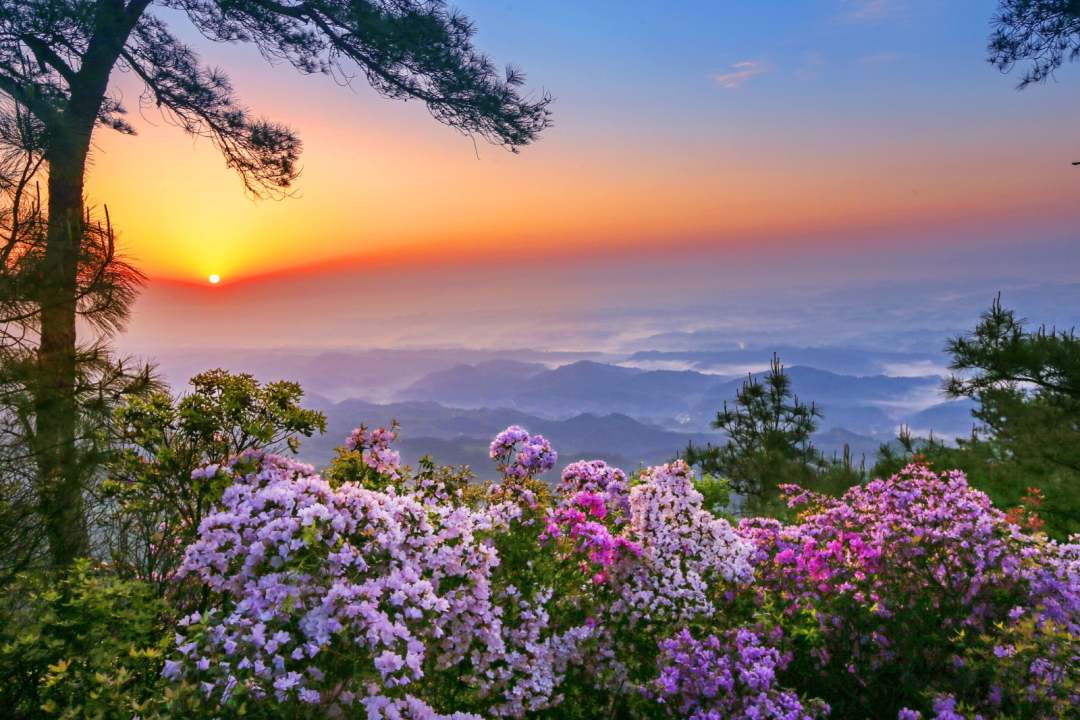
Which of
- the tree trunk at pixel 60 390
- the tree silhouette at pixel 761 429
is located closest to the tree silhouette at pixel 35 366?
the tree trunk at pixel 60 390

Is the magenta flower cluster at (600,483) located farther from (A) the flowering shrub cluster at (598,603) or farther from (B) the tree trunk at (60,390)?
(B) the tree trunk at (60,390)

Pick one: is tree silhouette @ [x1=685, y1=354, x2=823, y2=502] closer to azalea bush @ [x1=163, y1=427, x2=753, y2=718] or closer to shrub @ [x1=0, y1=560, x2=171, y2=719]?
azalea bush @ [x1=163, y1=427, x2=753, y2=718]

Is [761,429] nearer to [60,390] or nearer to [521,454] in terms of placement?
[521,454]

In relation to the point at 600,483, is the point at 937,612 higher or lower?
lower

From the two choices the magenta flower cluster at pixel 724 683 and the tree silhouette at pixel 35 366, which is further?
the tree silhouette at pixel 35 366

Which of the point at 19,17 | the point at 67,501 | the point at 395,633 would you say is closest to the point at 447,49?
the point at 19,17

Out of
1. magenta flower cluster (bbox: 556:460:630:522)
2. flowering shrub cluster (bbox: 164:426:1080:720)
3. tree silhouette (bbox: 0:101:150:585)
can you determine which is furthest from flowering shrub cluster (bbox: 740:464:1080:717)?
tree silhouette (bbox: 0:101:150:585)

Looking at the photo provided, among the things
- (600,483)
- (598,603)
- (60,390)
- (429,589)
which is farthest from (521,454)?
(60,390)

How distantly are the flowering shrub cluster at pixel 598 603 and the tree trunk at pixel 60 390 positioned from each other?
2.00m

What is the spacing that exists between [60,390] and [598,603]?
639 centimetres

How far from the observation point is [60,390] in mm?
7164

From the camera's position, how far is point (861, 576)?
5562 millimetres

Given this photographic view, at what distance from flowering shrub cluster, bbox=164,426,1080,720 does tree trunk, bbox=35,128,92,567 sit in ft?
6.55

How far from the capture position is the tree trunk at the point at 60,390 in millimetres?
6270
